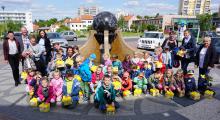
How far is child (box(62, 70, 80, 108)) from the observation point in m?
5.98

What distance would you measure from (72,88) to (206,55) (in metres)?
3.86

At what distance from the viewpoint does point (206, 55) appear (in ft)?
21.5

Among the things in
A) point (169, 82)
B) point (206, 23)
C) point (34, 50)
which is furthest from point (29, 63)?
point (206, 23)

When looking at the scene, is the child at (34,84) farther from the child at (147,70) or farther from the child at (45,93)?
the child at (147,70)

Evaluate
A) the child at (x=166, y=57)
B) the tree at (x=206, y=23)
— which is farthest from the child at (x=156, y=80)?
the tree at (x=206, y=23)

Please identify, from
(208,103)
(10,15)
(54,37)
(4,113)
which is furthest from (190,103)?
(10,15)

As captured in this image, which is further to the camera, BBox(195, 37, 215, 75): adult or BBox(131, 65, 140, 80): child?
BBox(131, 65, 140, 80): child

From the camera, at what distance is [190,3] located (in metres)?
108

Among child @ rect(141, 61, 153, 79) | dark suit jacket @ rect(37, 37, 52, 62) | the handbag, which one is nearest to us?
child @ rect(141, 61, 153, 79)

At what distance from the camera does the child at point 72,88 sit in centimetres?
598

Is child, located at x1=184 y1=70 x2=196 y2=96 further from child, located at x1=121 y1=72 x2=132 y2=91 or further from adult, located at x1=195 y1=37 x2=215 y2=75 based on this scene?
child, located at x1=121 y1=72 x2=132 y2=91

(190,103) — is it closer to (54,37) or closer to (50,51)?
(50,51)

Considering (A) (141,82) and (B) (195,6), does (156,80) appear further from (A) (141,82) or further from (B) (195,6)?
(B) (195,6)

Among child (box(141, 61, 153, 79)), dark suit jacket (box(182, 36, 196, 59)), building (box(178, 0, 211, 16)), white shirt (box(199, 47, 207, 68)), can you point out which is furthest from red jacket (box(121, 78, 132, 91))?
building (box(178, 0, 211, 16))
